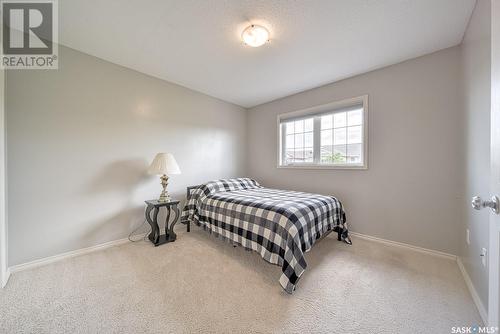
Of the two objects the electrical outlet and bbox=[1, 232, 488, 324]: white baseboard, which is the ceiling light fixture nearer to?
the electrical outlet

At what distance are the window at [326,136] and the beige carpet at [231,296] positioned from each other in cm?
141

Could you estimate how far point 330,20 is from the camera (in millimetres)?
1686

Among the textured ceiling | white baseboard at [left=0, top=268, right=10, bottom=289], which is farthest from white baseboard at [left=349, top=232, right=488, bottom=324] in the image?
white baseboard at [left=0, top=268, right=10, bottom=289]

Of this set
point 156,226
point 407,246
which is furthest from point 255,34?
point 407,246

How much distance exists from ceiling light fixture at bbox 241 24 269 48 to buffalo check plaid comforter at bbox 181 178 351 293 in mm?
1709

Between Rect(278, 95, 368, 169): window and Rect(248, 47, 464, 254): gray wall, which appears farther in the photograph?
Rect(278, 95, 368, 169): window

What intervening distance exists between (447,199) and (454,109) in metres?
1.00

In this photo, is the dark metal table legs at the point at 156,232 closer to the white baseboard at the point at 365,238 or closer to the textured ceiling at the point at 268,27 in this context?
the white baseboard at the point at 365,238

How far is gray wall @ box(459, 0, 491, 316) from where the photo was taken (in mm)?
1335

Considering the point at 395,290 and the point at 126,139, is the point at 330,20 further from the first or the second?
the point at 126,139

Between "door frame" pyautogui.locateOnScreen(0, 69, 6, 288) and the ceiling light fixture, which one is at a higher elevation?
the ceiling light fixture

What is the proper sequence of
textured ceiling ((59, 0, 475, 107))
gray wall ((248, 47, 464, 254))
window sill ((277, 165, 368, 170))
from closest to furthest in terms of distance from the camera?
textured ceiling ((59, 0, 475, 107)), gray wall ((248, 47, 464, 254)), window sill ((277, 165, 368, 170))

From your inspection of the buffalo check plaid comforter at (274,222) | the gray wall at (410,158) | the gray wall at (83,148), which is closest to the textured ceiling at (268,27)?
the gray wall at (410,158)

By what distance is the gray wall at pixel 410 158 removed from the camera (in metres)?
2.05
